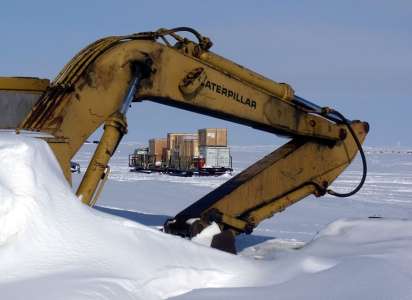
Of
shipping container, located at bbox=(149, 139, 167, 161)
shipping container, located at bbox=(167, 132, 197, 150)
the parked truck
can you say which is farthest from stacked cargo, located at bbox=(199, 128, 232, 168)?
shipping container, located at bbox=(149, 139, 167, 161)

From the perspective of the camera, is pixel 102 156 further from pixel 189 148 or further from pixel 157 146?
pixel 157 146

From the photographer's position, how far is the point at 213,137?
40.2 meters

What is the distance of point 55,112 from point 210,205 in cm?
277

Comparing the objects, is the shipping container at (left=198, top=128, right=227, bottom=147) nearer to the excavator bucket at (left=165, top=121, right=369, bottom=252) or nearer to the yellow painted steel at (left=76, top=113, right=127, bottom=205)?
the excavator bucket at (left=165, top=121, right=369, bottom=252)

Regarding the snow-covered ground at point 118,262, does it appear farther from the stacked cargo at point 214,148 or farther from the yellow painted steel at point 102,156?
the stacked cargo at point 214,148

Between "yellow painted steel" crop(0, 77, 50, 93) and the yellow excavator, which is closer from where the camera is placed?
the yellow excavator

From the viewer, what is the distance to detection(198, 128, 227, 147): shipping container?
3988cm

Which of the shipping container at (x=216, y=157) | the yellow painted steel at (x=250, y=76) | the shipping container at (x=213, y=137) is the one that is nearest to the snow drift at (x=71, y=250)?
the yellow painted steel at (x=250, y=76)

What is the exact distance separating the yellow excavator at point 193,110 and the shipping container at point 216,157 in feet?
98.9

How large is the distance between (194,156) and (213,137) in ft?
4.95

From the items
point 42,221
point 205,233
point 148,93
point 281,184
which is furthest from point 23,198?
point 281,184

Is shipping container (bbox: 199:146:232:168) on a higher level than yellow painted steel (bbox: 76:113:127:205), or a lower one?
higher

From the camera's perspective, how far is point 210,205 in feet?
26.9

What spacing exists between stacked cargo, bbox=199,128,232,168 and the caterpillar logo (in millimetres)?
31059
